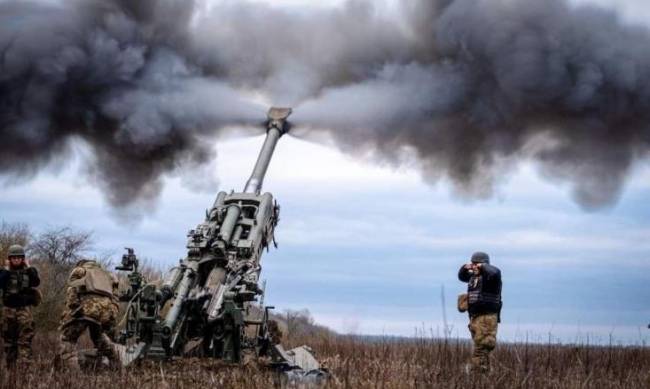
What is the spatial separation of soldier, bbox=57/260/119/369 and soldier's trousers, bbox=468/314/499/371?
5849mm

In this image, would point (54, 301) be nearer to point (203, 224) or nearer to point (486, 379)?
point (203, 224)

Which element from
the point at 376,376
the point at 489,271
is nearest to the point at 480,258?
the point at 489,271

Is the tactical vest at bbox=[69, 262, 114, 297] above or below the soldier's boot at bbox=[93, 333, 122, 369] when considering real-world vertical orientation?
above

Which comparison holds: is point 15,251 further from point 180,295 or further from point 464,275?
point 464,275

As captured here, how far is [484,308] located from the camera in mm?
13578

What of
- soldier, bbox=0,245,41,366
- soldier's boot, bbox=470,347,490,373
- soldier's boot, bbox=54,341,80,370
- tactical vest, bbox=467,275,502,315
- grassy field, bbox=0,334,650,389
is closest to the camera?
grassy field, bbox=0,334,650,389

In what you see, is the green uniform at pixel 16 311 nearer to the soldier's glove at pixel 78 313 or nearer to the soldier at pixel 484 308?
the soldier's glove at pixel 78 313

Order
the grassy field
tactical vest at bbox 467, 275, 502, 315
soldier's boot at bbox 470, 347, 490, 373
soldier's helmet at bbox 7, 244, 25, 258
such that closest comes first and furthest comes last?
the grassy field → soldier's boot at bbox 470, 347, 490, 373 → tactical vest at bbox 467, 275, 502, 315 → soldier's helmet at bbox 7, 244, 25, 258

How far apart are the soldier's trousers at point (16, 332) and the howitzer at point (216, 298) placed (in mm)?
1560

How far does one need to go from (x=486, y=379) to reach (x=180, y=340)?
5.48 metres

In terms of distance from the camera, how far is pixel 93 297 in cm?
1354

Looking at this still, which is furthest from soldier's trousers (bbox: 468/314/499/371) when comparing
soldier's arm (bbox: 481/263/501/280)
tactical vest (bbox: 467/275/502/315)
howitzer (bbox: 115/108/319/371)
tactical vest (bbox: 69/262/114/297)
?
tactical vest (bbox: 69/262/114/297)

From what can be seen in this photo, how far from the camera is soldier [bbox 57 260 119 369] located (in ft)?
44.0

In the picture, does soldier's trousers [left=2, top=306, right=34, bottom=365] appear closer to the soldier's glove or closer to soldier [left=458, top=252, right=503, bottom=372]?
the soldier's glove
